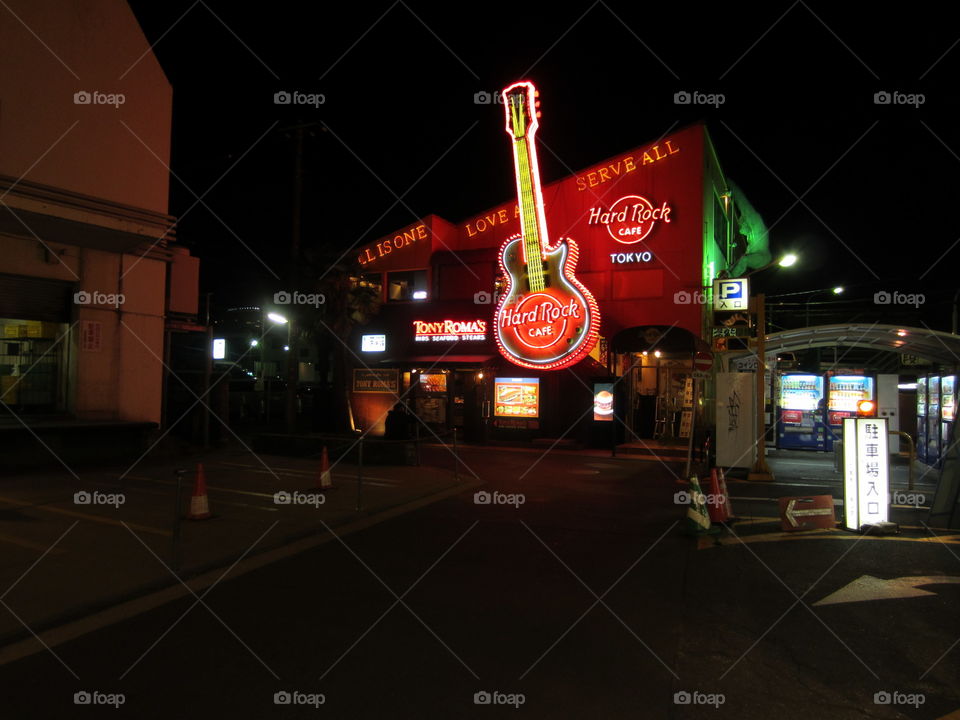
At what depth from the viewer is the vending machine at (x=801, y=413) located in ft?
70.9

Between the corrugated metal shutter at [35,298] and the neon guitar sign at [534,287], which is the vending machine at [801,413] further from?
the corrugated metal shutter at [35,298]

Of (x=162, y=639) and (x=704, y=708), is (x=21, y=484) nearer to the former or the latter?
(x=162, y=639)

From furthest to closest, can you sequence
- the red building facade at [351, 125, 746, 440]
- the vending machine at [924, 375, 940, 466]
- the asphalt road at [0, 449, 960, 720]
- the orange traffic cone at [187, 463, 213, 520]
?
the red building facade at [351, 125, 746, 440], the vending machine at [924, 375, 940, 466], the orange traffic cone at [187, 463, 213, 520], the asphalt road at [0, 449, 960, 720]

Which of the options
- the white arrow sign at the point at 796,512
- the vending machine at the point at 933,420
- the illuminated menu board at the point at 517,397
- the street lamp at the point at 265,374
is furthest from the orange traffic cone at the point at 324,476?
the vending machine at the point at 933,420

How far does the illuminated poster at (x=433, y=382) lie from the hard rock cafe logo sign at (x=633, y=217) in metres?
8.02

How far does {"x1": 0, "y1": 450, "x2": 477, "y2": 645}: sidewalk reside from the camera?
6332mm

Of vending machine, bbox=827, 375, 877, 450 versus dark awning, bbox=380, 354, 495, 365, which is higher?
dark awning, bbox=380, 354, 495, 365

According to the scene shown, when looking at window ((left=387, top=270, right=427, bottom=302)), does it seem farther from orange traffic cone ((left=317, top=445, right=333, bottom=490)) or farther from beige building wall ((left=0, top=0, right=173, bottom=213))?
orange traffic cone ((left=317, top=445, right=333, bottom=490))

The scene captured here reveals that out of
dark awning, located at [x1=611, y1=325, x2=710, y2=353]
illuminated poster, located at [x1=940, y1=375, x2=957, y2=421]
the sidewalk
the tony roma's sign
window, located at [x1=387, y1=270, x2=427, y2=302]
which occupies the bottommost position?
the sidewalk

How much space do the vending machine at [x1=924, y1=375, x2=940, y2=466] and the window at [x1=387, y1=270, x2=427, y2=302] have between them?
16596 millimetres

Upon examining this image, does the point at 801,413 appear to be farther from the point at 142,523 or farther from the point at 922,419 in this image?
the point at 142,523

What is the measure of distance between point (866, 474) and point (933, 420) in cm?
1055

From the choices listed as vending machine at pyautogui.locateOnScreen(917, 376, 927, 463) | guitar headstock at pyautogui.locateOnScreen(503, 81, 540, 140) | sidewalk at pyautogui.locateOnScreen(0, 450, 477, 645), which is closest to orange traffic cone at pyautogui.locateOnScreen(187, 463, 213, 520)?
sidewalk at pyautogui.locateOnScreen(0, 450, 477, 645)

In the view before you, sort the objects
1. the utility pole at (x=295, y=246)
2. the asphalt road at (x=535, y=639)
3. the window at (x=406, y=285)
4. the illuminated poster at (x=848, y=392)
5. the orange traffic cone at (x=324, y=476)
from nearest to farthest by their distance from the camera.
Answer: the asphalt road at (x=535, y=639), the orange traffic cone at (x=324, y=476), the utility pole at (x=295, y=246), the illuminated poster at (x=848, y=392), the window at (x=406, y=285)
